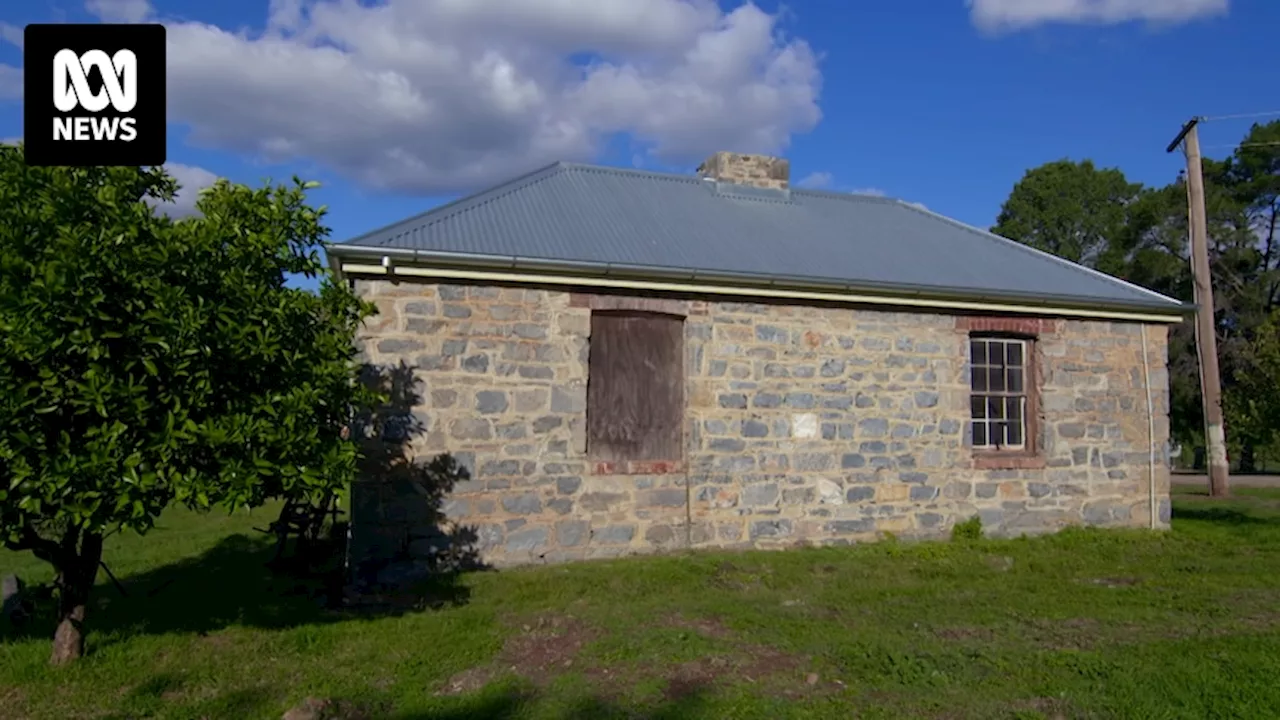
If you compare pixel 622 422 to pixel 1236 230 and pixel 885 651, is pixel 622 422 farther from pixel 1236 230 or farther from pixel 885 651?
pixel 1236 230

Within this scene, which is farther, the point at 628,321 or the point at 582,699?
the point at 628,321

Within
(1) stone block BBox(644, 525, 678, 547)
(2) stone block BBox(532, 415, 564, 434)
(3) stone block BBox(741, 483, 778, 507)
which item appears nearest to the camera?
(2) stone block BBox(532, 415, 564, 434)

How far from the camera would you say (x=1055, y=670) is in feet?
17.7

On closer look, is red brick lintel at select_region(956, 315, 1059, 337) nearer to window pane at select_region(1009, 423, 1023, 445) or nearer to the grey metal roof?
the grey metal roof

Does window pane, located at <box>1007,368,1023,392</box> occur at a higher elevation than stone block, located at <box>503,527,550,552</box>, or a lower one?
higher

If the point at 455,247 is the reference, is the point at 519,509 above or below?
below

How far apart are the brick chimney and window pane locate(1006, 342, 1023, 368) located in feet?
12.5

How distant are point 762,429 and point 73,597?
631cm

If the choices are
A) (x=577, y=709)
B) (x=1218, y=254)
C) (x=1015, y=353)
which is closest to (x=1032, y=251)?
(x=1015, y=353)

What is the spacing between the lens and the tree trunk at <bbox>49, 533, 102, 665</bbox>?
18.6 feet

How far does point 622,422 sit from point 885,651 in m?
3.96

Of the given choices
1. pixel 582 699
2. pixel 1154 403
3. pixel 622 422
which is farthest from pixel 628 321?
pixel 1154 403

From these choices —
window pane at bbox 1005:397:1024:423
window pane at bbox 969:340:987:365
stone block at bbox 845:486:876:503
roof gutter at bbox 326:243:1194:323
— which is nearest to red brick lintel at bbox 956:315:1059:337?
roof gutter at bbox 326:243:1194:323

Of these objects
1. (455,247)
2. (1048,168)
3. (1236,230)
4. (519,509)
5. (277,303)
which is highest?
(1048,168)
